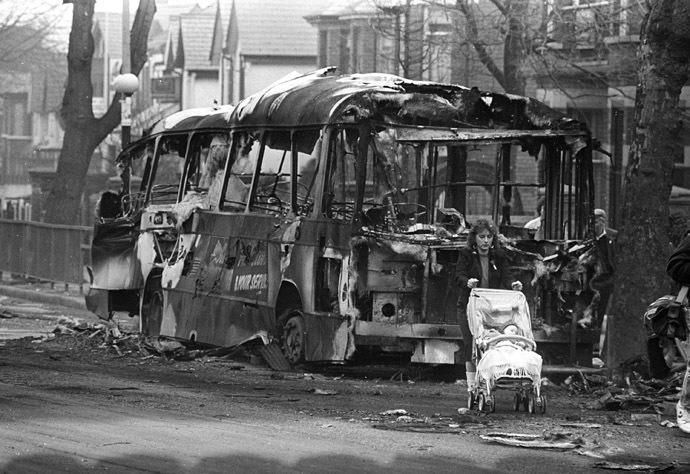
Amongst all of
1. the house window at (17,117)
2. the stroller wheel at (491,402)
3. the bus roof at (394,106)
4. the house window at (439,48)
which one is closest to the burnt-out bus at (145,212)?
the bus roof at (394,106)

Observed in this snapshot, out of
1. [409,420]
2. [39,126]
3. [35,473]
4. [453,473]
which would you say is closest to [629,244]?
[409,420]

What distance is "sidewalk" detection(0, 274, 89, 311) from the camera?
90.3 feet

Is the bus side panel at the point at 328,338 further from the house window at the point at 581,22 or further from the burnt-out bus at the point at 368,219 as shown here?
the house window at the point at 581,22

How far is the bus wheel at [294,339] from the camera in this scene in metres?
15.0

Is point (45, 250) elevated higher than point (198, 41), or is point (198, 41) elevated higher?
point (198, 41)

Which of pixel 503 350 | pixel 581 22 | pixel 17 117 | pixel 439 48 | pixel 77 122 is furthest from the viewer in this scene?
pixel 17 117

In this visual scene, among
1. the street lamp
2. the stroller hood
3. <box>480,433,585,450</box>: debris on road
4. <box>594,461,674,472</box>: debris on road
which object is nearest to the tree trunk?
the stroller hood

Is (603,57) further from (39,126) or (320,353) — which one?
(39,126)

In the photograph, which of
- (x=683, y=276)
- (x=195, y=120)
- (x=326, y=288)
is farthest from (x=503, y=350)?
(x=195, y=120)

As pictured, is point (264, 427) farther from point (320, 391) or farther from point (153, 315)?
point (153, 315)

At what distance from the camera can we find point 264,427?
1048 centimetres

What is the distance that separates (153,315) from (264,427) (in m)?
8.43

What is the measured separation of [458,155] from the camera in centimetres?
1659

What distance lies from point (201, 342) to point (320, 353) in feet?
9.62
